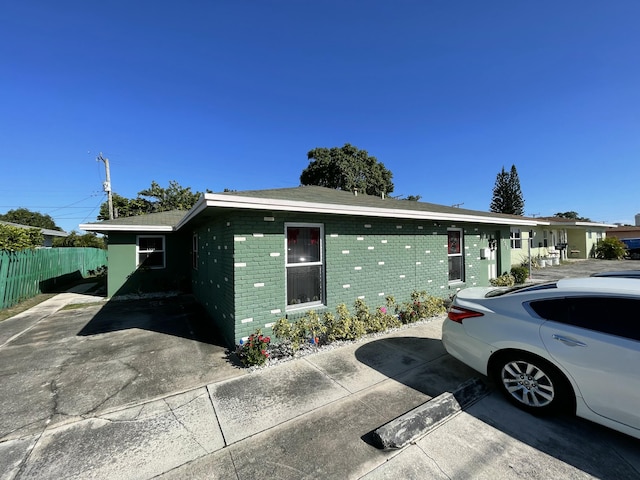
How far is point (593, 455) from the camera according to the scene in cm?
237

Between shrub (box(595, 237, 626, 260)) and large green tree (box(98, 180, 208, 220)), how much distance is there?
39.0 meters

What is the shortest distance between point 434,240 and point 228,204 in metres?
5.88

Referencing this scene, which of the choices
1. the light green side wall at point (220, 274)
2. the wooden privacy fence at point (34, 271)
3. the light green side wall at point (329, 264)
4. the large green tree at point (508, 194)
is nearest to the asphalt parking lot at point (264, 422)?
the light green side wall at point (220, 274)

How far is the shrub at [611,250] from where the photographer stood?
22.1m

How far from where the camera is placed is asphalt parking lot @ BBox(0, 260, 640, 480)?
2.29 m

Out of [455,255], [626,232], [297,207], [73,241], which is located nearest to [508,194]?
[626,232]

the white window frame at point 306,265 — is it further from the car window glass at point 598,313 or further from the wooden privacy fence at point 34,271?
the wooden privacy fence at point 34,271

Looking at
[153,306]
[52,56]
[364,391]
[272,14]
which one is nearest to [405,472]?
[364,391]

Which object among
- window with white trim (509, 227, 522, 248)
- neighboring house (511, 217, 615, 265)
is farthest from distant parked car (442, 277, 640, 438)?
window with white trim (509, 227, 522, 248)

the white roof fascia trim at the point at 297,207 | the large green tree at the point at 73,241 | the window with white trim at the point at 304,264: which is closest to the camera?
the white roof fascia trim at the point at 297,207

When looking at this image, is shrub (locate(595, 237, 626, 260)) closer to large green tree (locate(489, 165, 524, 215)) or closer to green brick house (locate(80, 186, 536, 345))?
large green tree (locate(489, 165, 524, 215))

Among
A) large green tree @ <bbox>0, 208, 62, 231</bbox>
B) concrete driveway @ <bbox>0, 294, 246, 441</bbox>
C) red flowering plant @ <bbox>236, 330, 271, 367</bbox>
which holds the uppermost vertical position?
large green tree @ <bbox>0, 208, 62, 231</bbox>

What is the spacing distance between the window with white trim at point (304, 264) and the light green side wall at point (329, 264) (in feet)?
0.50

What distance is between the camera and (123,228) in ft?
31.6
